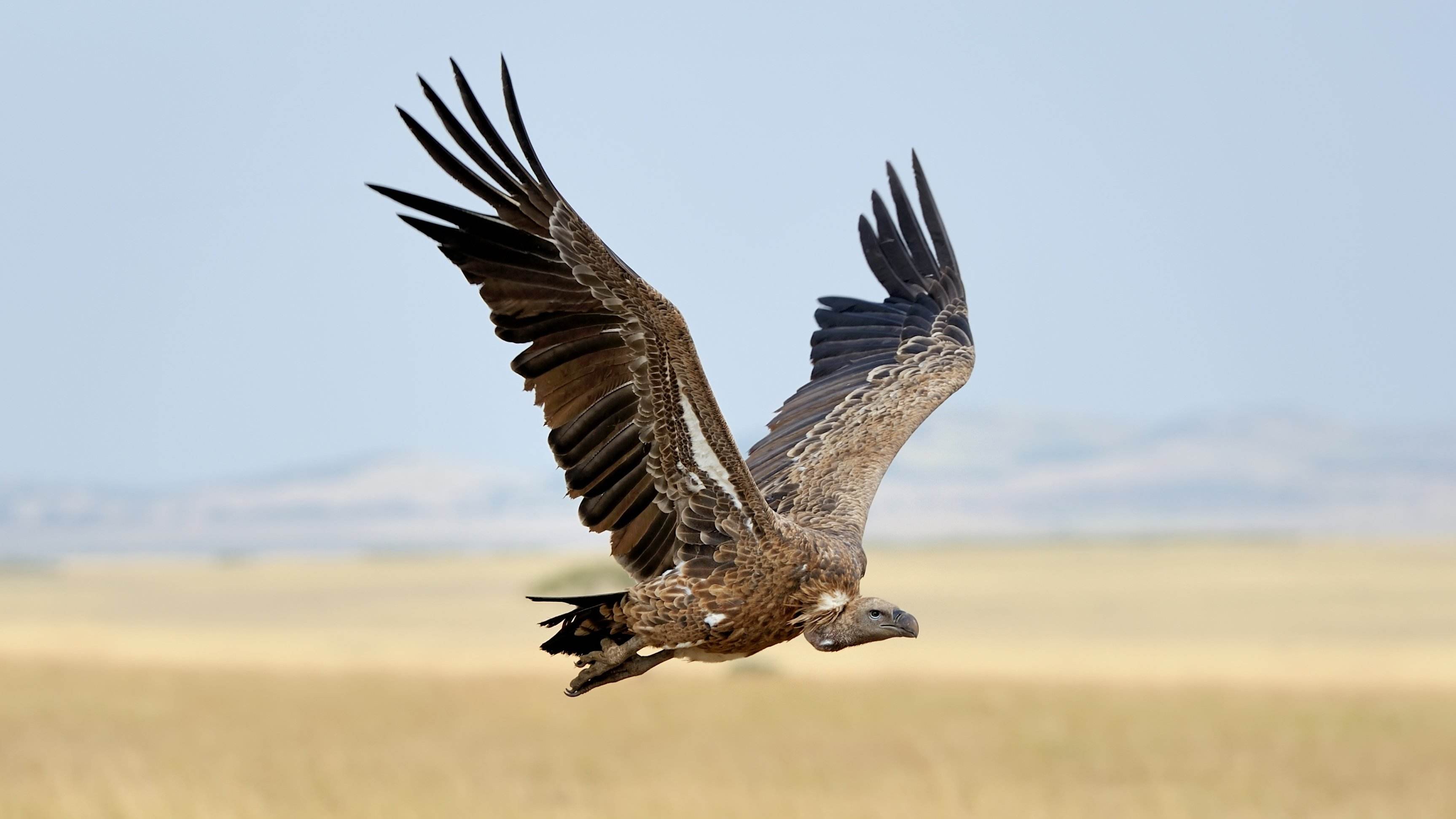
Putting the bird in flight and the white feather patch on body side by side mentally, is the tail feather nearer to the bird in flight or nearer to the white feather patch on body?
the bird in flight

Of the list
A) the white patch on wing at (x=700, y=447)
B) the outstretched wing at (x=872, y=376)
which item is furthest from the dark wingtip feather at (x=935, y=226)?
the white patch on wing at (x=700, y=447)

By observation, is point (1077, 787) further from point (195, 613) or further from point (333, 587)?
point (333, 587)

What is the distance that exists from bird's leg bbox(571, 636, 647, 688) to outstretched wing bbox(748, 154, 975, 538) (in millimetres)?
1649

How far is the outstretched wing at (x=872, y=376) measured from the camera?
34.2 feet

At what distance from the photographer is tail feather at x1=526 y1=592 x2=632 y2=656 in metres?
7.94

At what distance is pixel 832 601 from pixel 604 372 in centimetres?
→ 148

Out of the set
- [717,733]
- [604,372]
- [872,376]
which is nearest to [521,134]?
[604,372]

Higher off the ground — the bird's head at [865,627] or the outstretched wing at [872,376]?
the outstretched wing at [872,376]

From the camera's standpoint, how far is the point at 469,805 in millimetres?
23812

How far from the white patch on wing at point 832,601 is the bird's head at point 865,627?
0.13m

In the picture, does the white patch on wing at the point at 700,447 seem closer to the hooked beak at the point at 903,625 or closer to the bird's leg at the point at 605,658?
the bird's leg at the point at 605,658

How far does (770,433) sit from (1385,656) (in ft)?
193

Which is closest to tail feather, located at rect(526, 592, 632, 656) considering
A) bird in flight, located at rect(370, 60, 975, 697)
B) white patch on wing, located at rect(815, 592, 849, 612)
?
bird in flight, located at rect(370, 60, 975, 697)

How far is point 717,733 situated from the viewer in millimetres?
32469
